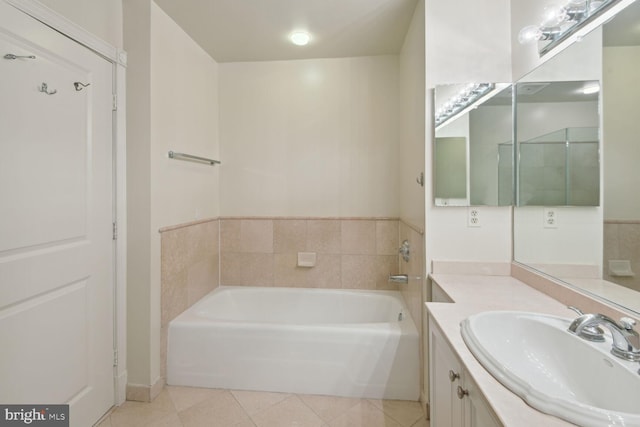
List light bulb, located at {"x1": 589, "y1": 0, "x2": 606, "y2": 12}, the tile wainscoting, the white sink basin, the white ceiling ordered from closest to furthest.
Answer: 1. the white sink basin
2. light bulb, located at {"x1": 589, "y1": 0, "x2": 606, "y2": 12}
3. the white ceiling
4. the tile wainscoting

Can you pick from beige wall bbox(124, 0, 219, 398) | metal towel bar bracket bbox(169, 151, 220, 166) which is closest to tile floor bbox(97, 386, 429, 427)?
beige wall bbox(124, 0, 219, 398)

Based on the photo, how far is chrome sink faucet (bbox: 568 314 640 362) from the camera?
754 mm

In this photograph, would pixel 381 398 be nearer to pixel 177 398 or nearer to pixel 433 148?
pixel 177 398

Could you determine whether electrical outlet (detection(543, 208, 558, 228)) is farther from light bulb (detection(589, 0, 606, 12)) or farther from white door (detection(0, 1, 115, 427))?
white door (detection(0, 1, 115, 427))

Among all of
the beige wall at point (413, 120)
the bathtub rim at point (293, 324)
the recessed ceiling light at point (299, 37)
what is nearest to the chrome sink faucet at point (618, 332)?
the beige wall at point (413, 120)

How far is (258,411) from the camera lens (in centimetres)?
173

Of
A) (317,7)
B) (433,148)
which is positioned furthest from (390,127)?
(317,7)

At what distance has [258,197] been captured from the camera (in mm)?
2729

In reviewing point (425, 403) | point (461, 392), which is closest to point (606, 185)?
point (461, 392)

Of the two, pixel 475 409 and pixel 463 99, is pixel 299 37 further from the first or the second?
pixel 475 409

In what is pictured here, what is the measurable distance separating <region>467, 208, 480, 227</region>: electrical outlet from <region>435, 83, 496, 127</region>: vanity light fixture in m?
0.56

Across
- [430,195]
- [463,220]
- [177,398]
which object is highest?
[430,195]

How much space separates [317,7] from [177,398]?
269 cm

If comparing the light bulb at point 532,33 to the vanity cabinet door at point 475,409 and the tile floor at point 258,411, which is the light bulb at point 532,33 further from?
the tile floor at point 258,411
